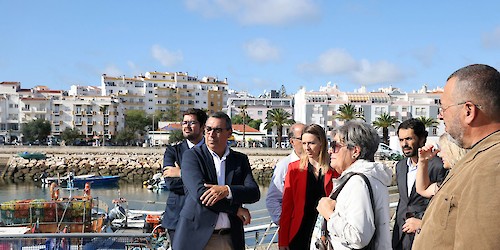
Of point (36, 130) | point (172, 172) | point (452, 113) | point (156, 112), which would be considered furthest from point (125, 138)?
point (452, 113)

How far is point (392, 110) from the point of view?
8344 centimetres

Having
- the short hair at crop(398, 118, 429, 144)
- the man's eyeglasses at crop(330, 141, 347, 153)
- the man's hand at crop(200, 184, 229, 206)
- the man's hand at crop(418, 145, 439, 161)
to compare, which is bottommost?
the man's hand at crop(200, 184, 229, 206)

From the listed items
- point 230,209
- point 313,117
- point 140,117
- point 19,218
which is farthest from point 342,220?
point 140,117

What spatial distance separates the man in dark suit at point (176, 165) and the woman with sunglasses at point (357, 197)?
165cm

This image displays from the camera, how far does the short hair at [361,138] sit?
133 inches

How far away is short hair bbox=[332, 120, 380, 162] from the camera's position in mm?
3389

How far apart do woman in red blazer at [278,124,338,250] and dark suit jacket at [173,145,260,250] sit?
357 millimetres

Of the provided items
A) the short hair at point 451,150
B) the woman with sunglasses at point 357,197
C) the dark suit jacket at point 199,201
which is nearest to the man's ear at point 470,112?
the woman with sunglasses at point 357,197

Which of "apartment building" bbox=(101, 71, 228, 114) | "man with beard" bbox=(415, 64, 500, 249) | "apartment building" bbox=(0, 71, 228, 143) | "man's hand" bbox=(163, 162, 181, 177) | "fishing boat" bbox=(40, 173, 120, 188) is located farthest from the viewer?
"apartment building" bbox=(101, 71, 228, 114)

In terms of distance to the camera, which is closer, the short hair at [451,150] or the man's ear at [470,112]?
the man's ear at [470,112]

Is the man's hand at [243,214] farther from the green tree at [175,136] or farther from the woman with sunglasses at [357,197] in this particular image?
the green tree at [175,136]

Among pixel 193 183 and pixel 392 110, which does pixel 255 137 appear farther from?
pixel 193 183

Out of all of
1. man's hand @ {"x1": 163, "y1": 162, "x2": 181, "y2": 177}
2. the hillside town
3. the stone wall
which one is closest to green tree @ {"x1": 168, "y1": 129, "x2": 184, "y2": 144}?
the hillside town

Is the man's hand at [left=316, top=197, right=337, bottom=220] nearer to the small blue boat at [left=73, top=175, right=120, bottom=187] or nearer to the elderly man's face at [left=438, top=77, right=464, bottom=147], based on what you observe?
the elderly man's face at [left=438, top=77, right=464, bottom=147]
